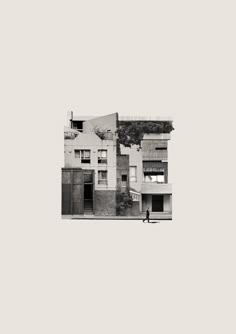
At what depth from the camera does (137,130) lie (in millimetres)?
20594

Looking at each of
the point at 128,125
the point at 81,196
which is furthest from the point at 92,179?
the point at 128,125

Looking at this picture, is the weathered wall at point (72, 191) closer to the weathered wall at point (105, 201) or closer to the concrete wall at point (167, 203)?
the weathered wall at point (105, 201)

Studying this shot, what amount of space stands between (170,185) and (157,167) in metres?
0.79

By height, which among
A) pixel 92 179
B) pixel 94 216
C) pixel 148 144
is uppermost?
pixel 148 144

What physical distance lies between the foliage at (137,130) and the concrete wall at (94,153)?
416 mm

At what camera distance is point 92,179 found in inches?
813

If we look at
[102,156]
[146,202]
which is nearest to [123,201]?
[146,202]

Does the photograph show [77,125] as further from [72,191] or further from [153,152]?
[153,152]

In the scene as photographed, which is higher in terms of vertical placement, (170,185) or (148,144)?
(148,144)

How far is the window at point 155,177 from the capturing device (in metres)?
20.5

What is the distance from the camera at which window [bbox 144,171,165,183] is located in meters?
20.5

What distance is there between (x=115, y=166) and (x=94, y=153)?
884 millimetres

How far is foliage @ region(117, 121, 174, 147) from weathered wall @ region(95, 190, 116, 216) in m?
1.86

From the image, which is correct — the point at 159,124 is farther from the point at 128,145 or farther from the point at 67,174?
the point at 67,174
